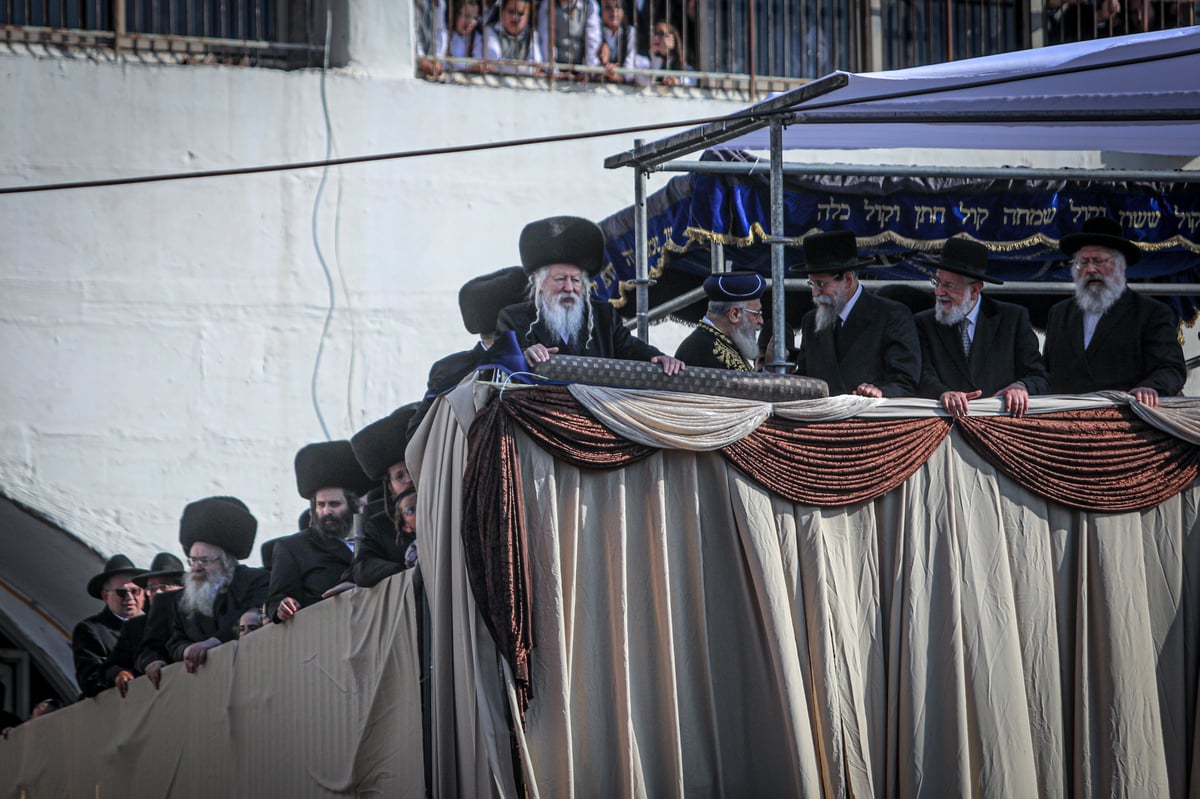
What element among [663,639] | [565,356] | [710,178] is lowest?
[663,639]

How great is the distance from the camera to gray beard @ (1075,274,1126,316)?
8500 millimetres

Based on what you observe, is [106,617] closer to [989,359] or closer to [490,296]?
[490,296]

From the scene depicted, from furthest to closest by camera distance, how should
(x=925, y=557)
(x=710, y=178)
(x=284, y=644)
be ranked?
1. (x=710, y=178)
2. (x=284, y=644)
3. (x=925, y=557)

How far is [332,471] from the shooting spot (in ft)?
31.9

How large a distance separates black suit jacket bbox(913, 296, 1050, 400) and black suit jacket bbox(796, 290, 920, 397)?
0.65 feet

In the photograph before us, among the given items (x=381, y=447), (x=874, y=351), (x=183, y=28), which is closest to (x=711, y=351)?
(x=874, y=351)

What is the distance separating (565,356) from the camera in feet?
24.1

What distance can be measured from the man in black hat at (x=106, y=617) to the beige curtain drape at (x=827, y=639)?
4.57 metres

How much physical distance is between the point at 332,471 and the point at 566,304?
2399mm

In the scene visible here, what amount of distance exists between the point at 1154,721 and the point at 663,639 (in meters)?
2.39

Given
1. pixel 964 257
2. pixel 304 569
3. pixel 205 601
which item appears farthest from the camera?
pixel 205 601

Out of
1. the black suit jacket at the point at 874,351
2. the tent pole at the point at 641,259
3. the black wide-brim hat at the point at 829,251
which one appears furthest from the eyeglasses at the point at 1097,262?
the tent pole at the point at 641,259

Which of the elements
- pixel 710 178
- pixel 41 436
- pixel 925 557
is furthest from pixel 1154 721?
pixel 41 436

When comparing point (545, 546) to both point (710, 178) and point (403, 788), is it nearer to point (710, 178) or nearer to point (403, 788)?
point (403, 788)
